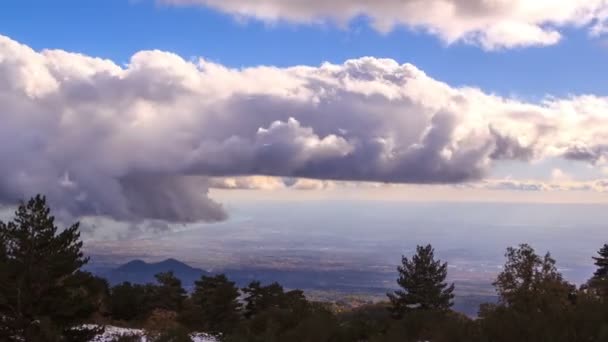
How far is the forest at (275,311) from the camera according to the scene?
21.1m

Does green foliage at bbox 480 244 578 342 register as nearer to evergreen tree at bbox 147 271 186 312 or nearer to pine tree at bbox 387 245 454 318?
pine tree at bbox 387 245 454 318

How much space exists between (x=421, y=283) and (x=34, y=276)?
39.7 metres

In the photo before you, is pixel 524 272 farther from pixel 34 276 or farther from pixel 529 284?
pixel 34 276

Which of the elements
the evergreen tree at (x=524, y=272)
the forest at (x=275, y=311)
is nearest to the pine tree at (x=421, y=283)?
the forest at (x=275, y=311)

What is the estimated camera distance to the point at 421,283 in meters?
58.9

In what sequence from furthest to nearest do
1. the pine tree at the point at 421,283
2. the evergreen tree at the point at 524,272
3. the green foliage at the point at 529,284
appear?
the pine tree at the point at 421,283, the evergreen tree at the point at 524,272, the green foliage at the point at 529,284

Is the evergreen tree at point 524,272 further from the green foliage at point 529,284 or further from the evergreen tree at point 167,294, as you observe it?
the evergreen tree at point 167,294

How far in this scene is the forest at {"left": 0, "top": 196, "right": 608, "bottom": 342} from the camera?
21.1 m

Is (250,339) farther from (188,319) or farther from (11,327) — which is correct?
(188,319)

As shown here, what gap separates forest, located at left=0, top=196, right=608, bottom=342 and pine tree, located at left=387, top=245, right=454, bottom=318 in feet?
0.34

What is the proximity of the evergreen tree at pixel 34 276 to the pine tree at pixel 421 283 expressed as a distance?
116 feet

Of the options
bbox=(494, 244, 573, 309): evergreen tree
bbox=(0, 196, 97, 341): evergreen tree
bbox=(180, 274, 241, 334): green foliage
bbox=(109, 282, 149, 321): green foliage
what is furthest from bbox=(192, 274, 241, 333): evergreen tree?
bbox=(494, 244, 573, 309): evergreen tree

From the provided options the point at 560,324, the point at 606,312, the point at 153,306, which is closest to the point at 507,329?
the point at 560,324

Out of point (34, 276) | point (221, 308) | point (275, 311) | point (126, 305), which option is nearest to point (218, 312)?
point (221, 308)
